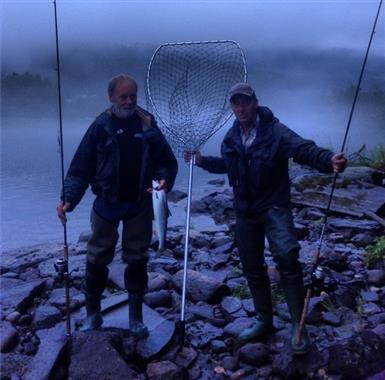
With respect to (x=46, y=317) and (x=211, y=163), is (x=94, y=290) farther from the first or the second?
(x=211, y=163)

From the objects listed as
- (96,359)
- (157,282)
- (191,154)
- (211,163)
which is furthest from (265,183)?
(157,282)

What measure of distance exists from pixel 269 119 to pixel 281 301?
8.00ft

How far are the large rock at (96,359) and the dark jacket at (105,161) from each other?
1238 mm

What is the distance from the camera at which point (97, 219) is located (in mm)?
4605

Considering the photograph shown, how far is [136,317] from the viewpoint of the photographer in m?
4.93

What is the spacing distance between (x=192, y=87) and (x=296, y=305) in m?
3.35

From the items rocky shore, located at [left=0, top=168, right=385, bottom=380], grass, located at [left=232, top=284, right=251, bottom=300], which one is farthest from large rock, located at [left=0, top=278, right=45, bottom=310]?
grass, located at [left=232, top=284, right=251, bottom=300]

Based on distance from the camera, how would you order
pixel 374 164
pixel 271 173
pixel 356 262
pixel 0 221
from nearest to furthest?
pixel 271 173, pixel 356 262, pixel 0 221, pixel 374 164

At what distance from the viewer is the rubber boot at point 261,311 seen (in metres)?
4.73

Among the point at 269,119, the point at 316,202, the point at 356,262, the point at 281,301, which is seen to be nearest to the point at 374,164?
the point at 316,202

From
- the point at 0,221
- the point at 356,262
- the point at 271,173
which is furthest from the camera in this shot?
the point at 0,221

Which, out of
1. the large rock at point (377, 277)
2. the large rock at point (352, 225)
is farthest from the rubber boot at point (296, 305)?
the large rock at point (352, 225)

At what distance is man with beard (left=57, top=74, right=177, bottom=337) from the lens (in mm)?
4477

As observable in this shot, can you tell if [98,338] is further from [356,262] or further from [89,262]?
[356,262]
